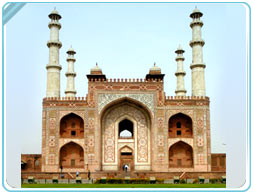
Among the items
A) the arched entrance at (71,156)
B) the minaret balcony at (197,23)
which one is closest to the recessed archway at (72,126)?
the arched entrance at (71,156)

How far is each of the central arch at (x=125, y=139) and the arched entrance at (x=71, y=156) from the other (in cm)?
133

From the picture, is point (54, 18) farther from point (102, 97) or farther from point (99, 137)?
point (99, 137)

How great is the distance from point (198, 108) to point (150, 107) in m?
2.69

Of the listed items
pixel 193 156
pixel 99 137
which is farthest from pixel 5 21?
pixel 193 156

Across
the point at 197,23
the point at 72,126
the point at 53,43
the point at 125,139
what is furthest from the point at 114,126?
the point at 197,23

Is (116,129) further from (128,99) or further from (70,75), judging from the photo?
(70,75)

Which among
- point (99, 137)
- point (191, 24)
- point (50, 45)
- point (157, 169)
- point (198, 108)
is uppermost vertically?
point (191, 24)

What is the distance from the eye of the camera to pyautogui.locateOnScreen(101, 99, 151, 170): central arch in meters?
20.7

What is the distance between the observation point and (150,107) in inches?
802

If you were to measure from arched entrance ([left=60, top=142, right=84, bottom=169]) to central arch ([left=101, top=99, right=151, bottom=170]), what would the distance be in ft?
4.35

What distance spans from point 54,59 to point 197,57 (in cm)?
838

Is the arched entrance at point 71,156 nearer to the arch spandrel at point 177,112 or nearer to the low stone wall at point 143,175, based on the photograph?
the low stone wall at point 143,175

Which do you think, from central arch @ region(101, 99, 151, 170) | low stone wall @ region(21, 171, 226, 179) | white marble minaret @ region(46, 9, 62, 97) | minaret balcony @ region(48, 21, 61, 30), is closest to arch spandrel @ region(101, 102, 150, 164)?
central arch @ region(101, 99, 151, 170)

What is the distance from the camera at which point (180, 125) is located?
20969 millimetres
